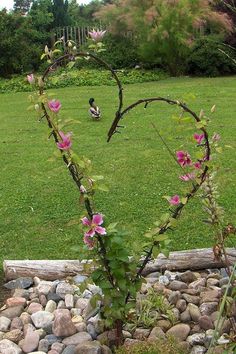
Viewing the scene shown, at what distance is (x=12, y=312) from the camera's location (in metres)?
3.07

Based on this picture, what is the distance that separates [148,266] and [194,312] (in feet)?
1.80

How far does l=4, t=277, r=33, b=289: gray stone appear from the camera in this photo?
3379 millimetres

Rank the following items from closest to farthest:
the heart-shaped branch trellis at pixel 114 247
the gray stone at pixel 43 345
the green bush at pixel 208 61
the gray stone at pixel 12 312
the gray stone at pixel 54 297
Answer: the heart-shaped branch trellis at pixel 114 247
the gray stone at pixel 43 345
the gray stone at pixel 12 312
the gray stone at pixel 54 297
the green bush at pixel 208 61

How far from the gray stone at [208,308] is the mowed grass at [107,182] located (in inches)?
23.3

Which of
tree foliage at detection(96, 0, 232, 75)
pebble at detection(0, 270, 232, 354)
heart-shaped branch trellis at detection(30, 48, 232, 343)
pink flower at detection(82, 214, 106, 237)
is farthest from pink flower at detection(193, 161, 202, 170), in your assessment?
tree foliage at detection(96, 0, 232, 75)

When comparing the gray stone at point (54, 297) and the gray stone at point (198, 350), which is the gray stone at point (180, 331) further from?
the gray stone at point (54, 297)

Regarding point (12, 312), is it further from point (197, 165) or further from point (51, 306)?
point (197, 165)

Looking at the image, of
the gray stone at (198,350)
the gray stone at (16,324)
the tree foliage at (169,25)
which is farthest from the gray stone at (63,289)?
the tree foliage at (169,25)

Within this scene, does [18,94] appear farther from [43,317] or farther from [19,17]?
[43,317]

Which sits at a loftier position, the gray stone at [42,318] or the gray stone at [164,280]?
the gray stone at [42,318]

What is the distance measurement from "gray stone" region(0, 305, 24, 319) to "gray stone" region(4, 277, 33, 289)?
0.27m

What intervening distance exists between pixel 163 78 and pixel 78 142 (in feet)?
24.3

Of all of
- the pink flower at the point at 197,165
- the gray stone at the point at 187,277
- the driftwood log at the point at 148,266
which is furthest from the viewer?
the driftwood log at the point at 148,266

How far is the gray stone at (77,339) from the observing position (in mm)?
2744
